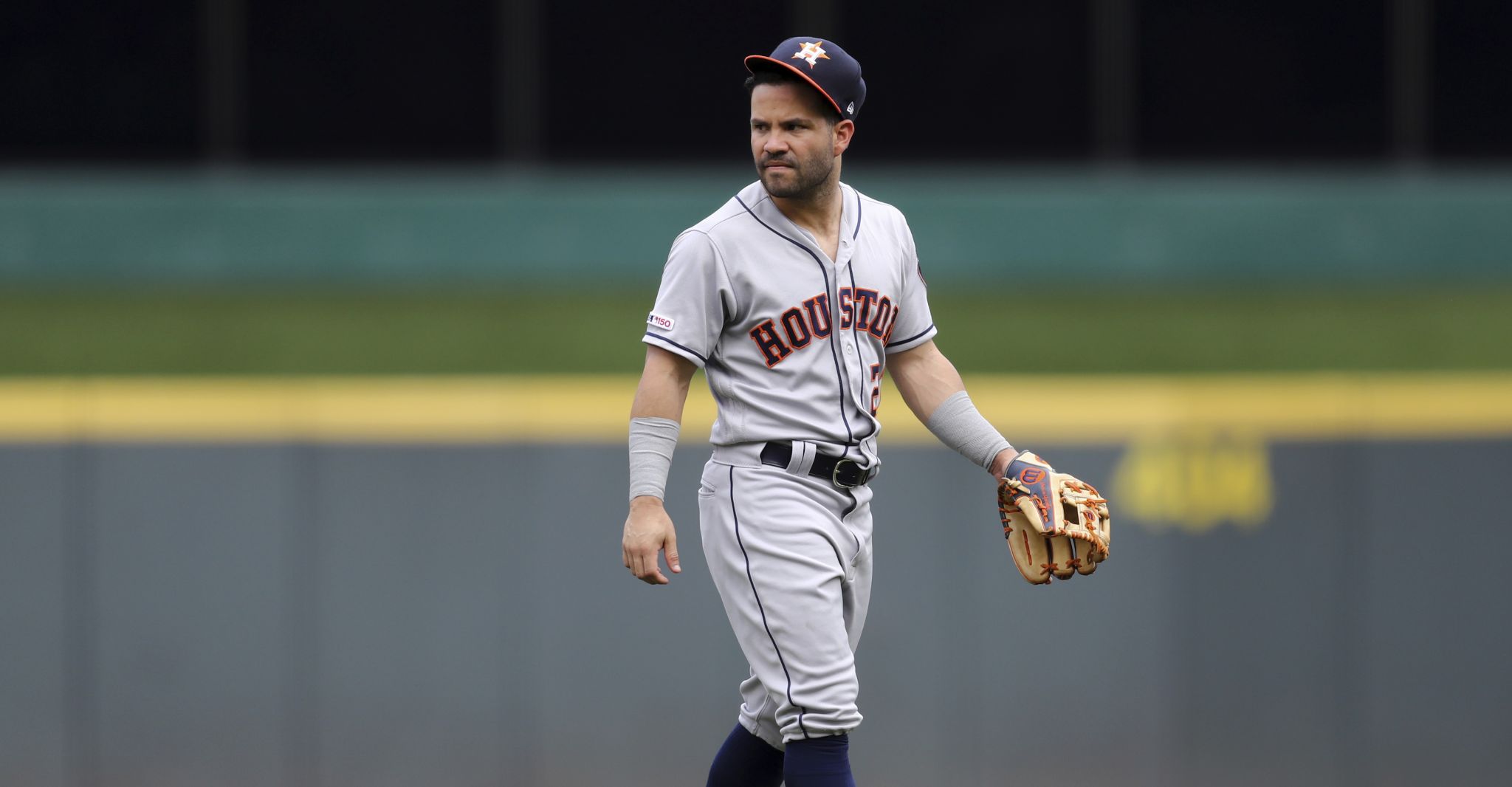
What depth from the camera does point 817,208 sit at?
10.00 feet

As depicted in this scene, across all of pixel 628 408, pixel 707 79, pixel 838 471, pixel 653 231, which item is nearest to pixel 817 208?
pixel 838 471

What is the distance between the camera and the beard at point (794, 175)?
2918 mm

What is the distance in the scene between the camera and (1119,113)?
252 inches

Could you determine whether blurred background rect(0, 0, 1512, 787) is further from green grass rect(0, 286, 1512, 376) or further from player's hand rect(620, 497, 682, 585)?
player's hand rect(620, 497, 682, 585)

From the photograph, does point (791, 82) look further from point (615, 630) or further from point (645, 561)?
point (615, 630)

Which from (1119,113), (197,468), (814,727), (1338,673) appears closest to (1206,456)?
(1338,673)

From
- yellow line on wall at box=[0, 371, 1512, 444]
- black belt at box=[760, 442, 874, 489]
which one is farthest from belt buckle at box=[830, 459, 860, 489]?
yellow line on wall at box=[0, 371, 1512, 444]

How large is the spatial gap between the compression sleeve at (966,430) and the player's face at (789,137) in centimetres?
56

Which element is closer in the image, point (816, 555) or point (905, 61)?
point (816, 555)

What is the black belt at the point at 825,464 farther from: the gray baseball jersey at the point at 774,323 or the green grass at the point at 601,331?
the green grass at the point at 601,331

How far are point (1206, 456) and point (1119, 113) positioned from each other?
5.13ft

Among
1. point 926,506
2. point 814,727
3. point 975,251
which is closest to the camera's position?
point 814,727

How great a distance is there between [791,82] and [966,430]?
0.78 m

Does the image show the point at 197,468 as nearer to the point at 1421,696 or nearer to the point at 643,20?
the point at 643,20
